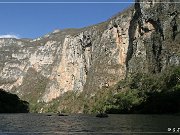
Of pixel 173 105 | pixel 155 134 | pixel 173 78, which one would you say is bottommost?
pixel 155 134

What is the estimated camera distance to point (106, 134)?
56219 mm

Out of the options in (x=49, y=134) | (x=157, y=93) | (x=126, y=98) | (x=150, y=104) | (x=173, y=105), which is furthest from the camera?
(x=126, y=98)

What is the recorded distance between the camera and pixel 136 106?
177125mm

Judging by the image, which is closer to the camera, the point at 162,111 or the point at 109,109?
the point at 162,111

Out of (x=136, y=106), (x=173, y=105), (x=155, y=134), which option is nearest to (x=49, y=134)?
(x=155, y=134)

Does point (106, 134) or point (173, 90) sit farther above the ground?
point (173, 90)

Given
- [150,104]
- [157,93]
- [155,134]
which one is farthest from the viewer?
A: [157,93]

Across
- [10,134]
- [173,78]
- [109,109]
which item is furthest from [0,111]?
[10,134]

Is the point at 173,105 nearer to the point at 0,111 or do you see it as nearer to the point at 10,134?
the point at 0,111

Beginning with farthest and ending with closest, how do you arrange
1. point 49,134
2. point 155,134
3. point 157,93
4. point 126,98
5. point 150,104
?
1. point 126,98
2. point 157,93
3. point 150,104
4. point 49,134
5. point 155,134

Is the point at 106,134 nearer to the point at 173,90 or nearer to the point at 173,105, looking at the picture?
the point at 173,105

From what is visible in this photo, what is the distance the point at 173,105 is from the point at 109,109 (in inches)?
2136

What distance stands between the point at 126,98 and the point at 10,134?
141m

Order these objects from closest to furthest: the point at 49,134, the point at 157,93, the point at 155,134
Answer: the point at 155,134 → the point at 49,134 → the point at 157,93
